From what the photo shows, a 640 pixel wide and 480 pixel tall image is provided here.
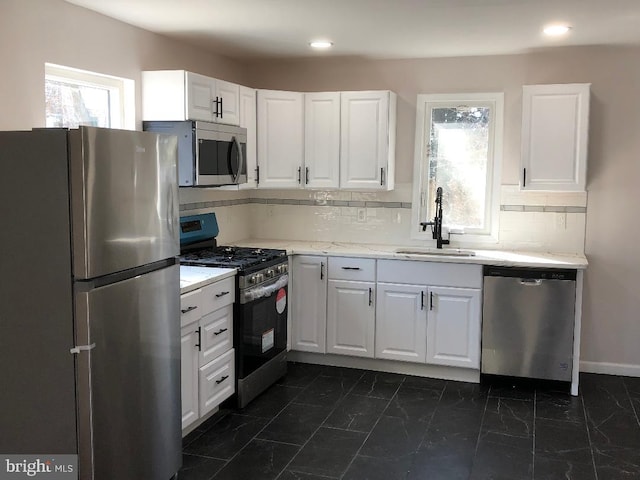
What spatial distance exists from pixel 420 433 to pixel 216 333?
52.6 inches

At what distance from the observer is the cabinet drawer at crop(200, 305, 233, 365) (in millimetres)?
3594

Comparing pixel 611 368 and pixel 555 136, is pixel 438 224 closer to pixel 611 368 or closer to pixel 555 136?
pixel 555 136

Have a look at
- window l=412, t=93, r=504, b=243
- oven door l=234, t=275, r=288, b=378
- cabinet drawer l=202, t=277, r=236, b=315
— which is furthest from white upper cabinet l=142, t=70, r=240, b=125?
window l=412, t=93, r=504, b=243

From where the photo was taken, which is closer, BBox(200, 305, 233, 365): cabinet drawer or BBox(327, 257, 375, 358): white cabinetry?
BBox(200, 305, 233, 365): cabinet drawer

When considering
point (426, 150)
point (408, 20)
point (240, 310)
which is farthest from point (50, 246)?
point (426, 150)

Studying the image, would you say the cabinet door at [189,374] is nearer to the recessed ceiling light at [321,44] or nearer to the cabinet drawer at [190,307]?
the cabinet drawer at [190,307]

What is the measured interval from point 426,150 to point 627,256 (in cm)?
171

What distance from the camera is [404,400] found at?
13.8 feet

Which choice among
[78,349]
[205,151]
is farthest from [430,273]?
[78,349]

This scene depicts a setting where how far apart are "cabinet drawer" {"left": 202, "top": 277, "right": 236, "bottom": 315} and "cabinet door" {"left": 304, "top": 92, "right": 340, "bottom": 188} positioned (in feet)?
4.82

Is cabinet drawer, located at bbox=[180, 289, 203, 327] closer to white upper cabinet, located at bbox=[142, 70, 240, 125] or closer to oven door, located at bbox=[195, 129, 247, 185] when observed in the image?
oven door, located at bbox=[195, 129, 247, 185]

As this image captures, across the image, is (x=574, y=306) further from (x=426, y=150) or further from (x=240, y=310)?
(x=240, y=310)

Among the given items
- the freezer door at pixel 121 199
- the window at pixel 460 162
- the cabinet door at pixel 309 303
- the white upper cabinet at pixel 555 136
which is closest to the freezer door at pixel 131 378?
the freezer door at pixel 121 199

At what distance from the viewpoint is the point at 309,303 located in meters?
4.85
